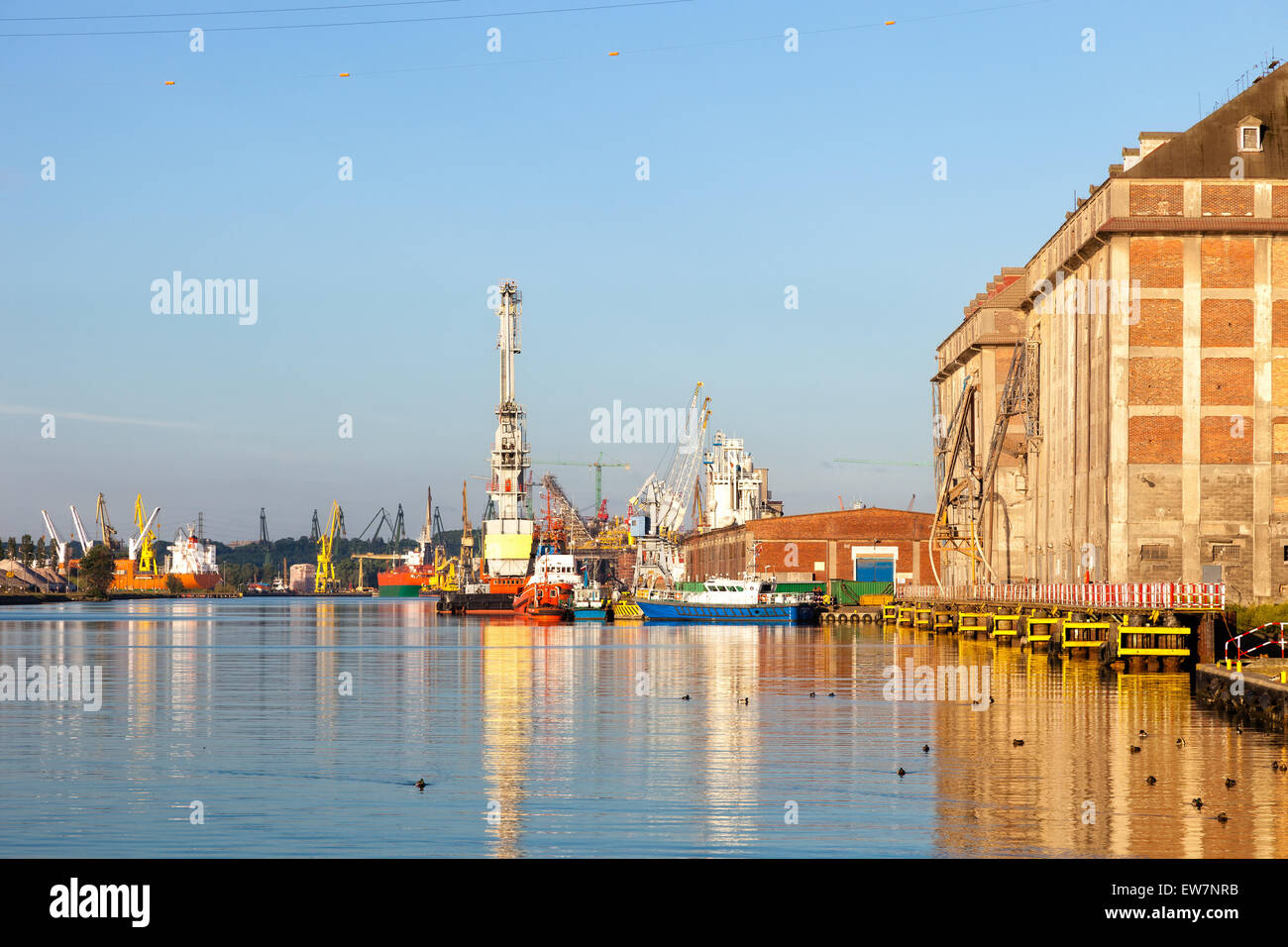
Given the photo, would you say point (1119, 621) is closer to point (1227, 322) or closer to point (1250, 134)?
point (1227, 322)

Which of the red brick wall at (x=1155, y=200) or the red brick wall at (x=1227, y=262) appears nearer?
the red brick wall at (x=1227, y=262)

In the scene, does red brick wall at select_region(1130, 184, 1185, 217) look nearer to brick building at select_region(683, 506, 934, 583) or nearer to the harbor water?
the harbor water

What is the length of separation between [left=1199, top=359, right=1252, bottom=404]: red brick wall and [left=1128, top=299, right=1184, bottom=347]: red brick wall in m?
2.31

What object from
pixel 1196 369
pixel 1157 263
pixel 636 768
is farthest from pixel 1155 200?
pixel 636 768

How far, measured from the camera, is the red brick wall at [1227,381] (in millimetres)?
80125

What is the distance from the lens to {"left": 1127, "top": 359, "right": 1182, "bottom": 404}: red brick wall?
80062mm

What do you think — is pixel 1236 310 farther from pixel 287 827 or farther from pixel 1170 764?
pixel 287 827

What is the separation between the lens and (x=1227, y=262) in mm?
80250

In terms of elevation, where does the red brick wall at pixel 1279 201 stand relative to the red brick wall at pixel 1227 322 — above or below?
above

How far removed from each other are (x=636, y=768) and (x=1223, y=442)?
55.2 metres

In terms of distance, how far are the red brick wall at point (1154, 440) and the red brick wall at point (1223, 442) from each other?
1.36 meters

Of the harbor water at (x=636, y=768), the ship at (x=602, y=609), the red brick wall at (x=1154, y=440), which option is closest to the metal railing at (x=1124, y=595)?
the harbor water at (x=636, y=768)

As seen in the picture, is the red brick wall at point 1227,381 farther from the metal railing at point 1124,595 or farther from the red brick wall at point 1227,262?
the metal railing at point 1124,595

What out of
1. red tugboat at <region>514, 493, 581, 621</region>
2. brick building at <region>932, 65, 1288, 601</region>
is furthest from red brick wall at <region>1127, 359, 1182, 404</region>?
red tugboat at <region>514, 493, 581, 621</region>
